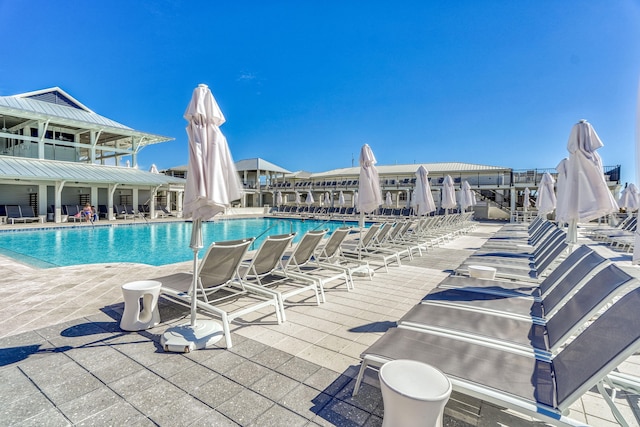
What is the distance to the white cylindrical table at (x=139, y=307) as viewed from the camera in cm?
294

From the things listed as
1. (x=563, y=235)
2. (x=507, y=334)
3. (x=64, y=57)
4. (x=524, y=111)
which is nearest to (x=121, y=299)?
(x=507, y=334)

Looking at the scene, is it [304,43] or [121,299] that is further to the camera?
[304,43]

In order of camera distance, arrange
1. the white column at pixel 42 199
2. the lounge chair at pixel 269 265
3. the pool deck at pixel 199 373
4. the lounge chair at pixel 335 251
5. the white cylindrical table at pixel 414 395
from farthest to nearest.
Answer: the white column at pixel 42 199
the lounge chair at pixel 335 251
the lounge chair at pixel 269 265
the pool deck at pixel 199 373
the white cylindrical table at pixel 414 395

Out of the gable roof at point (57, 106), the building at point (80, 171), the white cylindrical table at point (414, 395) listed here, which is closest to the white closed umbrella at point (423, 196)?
the white cylindrical table at point (414, 395)

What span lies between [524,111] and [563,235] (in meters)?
15.9

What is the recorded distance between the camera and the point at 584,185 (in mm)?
4145

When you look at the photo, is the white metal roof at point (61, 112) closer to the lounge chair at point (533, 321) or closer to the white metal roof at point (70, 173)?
the white metal roof at point (70, 173)

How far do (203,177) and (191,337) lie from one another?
1.39m

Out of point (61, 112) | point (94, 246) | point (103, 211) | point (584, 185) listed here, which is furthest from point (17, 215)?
point (584, 185)

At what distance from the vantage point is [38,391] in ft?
6.48

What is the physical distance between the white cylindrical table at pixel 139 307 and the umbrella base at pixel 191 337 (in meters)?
0.42

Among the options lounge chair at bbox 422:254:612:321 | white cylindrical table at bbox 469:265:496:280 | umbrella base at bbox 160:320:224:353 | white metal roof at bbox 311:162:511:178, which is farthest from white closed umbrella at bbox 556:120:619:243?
white metal roof at bbox 311:162:511:178

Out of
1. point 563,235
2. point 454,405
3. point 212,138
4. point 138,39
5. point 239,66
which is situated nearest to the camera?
point 454,405

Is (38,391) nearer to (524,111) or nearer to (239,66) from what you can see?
(524,111)
